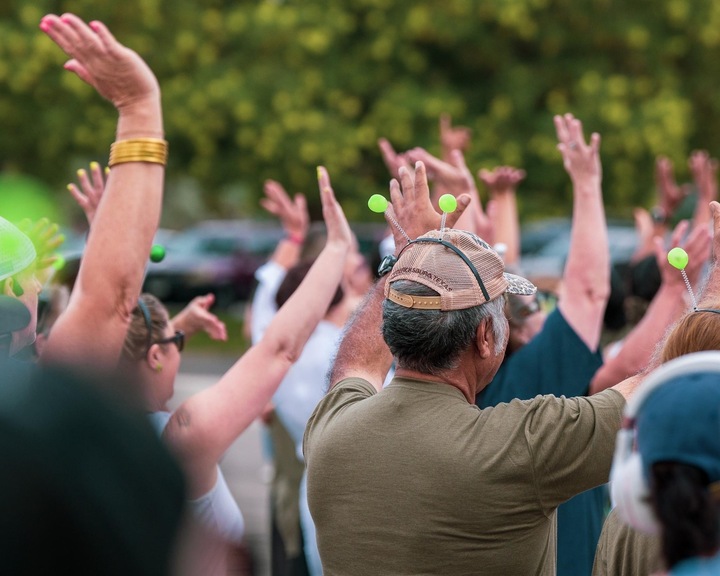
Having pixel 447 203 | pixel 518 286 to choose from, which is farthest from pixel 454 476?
pixel 447 203

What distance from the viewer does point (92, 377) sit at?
1117 millimetres

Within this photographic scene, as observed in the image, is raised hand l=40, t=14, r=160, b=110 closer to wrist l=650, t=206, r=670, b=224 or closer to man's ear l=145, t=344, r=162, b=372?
man's ear l=145, t=344, r=162, b=372

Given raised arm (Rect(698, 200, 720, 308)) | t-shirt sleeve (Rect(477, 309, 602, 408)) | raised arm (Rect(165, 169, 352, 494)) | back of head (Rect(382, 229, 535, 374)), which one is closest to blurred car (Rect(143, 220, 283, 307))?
t-shirt sleeve (Rect(477, 309, 602, 408))

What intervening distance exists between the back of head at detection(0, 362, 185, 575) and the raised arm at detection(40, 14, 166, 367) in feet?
3.97

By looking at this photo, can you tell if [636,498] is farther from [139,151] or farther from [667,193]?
[667,193]

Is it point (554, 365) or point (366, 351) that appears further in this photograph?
point (554, 365)

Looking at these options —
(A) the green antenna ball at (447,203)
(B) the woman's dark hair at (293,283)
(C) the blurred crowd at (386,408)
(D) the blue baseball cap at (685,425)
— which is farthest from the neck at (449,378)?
(B) the woman's dark hair at (293,283)

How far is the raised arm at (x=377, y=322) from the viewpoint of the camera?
280cm

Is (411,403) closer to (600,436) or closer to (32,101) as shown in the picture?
(600,436)

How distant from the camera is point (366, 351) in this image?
2805 mm

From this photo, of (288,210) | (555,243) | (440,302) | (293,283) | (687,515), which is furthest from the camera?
(555,243)

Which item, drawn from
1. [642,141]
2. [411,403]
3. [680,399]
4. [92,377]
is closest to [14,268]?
[411,403]

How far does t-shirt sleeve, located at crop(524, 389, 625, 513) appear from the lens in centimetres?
218

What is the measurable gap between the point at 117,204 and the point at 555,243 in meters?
19.2
